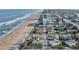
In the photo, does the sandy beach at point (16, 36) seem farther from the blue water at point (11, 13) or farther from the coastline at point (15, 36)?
the blue water at point (11, 13)

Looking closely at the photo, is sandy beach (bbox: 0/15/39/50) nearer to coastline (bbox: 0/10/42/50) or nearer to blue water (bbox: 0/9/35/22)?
coastline (bbox: 0/10/42/50)

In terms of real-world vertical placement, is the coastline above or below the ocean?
below

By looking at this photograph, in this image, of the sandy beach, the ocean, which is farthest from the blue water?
the sandy beach

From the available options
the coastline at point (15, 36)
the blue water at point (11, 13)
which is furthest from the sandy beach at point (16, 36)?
the blue water at point (11, 13)

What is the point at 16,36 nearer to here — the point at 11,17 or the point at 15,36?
the point at 15,36

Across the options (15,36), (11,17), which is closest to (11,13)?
(11,17)
